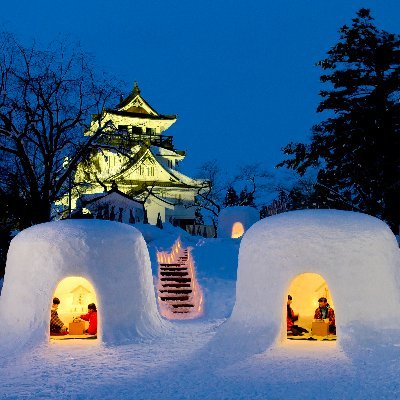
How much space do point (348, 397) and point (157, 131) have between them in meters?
36.8

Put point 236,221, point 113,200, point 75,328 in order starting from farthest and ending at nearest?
point 236,221 < point 113,200 < point 75,328

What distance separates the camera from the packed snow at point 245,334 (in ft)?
24.8

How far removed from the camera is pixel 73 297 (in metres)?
12.2

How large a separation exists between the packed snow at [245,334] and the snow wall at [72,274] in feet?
0.07

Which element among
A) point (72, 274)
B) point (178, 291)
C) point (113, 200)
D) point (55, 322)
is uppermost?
point (113, 200)

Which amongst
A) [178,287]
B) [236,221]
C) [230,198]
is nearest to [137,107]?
[230,198]

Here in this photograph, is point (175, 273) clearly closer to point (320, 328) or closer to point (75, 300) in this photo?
point (75, 300)

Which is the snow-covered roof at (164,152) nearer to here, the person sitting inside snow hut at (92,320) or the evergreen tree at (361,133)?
the evergreen tree at (361,133)

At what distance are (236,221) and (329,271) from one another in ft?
57.8

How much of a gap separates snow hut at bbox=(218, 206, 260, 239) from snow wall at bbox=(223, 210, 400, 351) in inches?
656

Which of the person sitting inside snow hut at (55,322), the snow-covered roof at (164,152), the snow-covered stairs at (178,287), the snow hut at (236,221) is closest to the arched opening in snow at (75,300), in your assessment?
the person sitting inside snow hut at (55,322)

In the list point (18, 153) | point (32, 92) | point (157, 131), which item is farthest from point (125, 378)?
point (157, 131)

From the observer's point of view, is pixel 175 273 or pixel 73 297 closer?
pixel 73 297

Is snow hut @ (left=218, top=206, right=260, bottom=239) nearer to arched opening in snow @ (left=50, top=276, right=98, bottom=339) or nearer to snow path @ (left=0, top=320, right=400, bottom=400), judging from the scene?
arched opening in snow @ (left=50, top=276, right=98, bottom=339)
